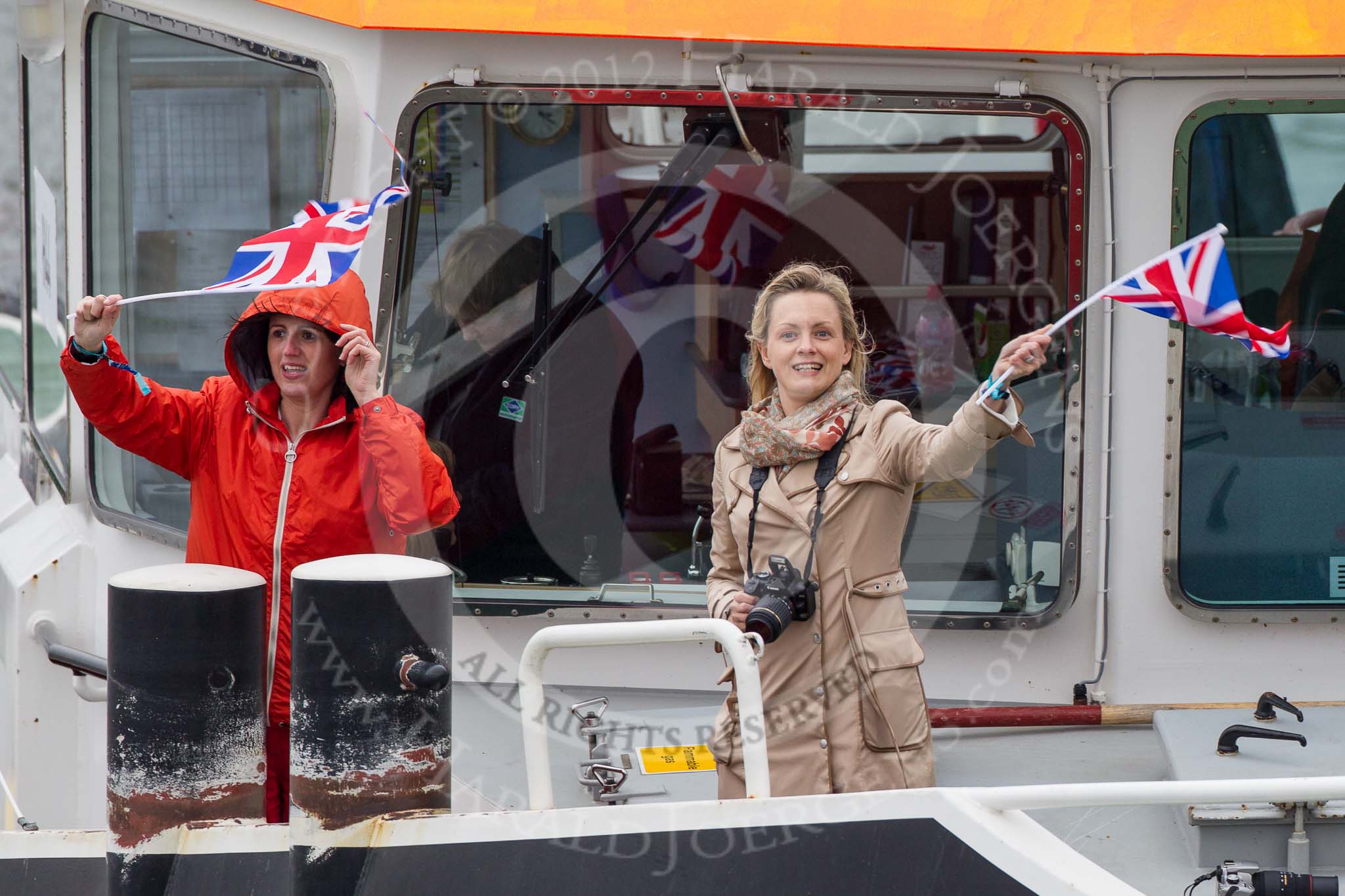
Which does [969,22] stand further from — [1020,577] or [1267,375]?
[1020,577]

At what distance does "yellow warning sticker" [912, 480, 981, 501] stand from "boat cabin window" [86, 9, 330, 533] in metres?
1.65

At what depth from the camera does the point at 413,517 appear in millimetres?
2541

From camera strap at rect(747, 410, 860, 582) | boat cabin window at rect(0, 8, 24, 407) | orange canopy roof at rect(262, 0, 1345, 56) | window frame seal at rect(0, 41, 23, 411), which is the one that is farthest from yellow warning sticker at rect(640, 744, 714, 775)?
A: boat cabin window at rect(0, 8, 24, 407)

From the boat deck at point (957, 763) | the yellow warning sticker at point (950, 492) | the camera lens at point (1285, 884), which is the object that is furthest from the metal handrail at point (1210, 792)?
the yellow warning sticker at point (950, 492)

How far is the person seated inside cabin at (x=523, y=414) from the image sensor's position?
10.7 ft

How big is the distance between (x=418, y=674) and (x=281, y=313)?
0.88 meters

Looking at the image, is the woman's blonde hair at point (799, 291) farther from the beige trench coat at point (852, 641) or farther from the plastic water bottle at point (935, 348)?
the plastic water bottle at point (935, 348)

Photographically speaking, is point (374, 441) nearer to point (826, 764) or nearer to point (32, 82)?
point (826, 764)

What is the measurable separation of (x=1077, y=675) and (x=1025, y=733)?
20 centimetres

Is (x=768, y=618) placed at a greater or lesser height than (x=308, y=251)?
lesser

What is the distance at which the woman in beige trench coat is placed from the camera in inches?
94.4

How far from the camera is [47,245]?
3.69 m

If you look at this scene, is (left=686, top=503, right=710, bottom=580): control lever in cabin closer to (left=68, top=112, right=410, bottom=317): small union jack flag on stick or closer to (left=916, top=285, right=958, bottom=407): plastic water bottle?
(left=916, top=285, right=958, bottom=407): plastic water bottle

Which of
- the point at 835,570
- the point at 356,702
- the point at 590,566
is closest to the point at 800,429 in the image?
the point at 835,570
